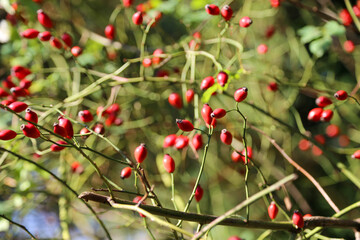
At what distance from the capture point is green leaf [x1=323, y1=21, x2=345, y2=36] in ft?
4.73

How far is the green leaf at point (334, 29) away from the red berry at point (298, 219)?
92cm

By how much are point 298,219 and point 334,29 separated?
96cm

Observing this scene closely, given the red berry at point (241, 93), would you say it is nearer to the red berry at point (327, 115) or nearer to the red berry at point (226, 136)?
the red berry at point (226, 136)

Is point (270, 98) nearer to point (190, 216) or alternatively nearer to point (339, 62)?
point (339, 62)

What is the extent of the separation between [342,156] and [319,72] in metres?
0.59

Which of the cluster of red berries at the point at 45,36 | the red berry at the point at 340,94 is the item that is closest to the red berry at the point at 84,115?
the cluster of red berries at the point at 45,36

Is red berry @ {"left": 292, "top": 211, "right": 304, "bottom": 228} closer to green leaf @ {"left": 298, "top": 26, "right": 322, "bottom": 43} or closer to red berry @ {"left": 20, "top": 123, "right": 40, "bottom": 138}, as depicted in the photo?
red berry @ {"left": 20, "top": 123, "right": 40, "bottom": 138}

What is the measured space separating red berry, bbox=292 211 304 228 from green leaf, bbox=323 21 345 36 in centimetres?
92

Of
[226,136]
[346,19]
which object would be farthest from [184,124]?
[346,19]

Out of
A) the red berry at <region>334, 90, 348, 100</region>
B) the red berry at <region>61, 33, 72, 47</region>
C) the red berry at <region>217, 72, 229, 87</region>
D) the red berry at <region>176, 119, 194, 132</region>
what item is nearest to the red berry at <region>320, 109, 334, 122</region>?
the red berry at <region>334, 90, 348, 100</region>

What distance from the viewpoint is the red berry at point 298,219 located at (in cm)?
81

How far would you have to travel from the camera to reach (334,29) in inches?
57.4

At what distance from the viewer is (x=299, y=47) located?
1957 mm

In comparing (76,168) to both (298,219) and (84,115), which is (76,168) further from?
(298,219)
